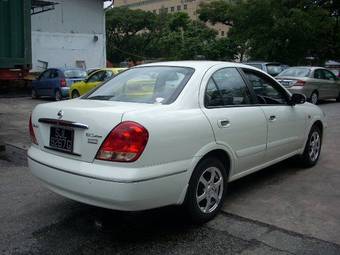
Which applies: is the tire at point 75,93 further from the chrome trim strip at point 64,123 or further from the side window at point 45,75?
the chrome trim strip at point 64,123

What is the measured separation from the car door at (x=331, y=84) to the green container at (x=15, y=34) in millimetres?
11321

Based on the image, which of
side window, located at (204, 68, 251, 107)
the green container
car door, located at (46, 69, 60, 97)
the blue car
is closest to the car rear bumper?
side window, located at (204, 68, 251, 107)

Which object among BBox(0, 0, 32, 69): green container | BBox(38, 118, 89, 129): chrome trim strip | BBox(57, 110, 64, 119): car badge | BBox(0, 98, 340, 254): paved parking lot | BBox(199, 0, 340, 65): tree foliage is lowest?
BBox(0, 98, 340, 254): paved parking lot

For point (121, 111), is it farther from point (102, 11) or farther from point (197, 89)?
point (102, 11)

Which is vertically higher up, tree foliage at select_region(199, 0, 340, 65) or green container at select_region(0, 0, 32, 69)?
tree foliage at select_region(199, 0, 340, 65)

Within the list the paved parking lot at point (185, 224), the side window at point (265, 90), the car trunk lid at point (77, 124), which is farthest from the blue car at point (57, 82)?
the car trunk lid at point (77, 124)

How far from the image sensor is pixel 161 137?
12.5ft

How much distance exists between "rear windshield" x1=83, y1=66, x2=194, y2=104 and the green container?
5.02 meters

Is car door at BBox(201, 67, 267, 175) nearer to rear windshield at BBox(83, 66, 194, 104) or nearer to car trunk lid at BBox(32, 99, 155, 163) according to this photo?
rear windshield at BBox(83, 66, 194, 104)

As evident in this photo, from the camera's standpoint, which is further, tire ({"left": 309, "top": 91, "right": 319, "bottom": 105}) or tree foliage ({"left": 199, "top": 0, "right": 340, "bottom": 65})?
tree foliage ({"left": 199, "top": 0, "right": 340, "bottom": 65})

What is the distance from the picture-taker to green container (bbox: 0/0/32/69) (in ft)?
30.3

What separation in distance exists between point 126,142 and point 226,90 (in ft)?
5.21

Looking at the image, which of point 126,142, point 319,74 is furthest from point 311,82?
point 126,142

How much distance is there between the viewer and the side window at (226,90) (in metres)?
4.60
